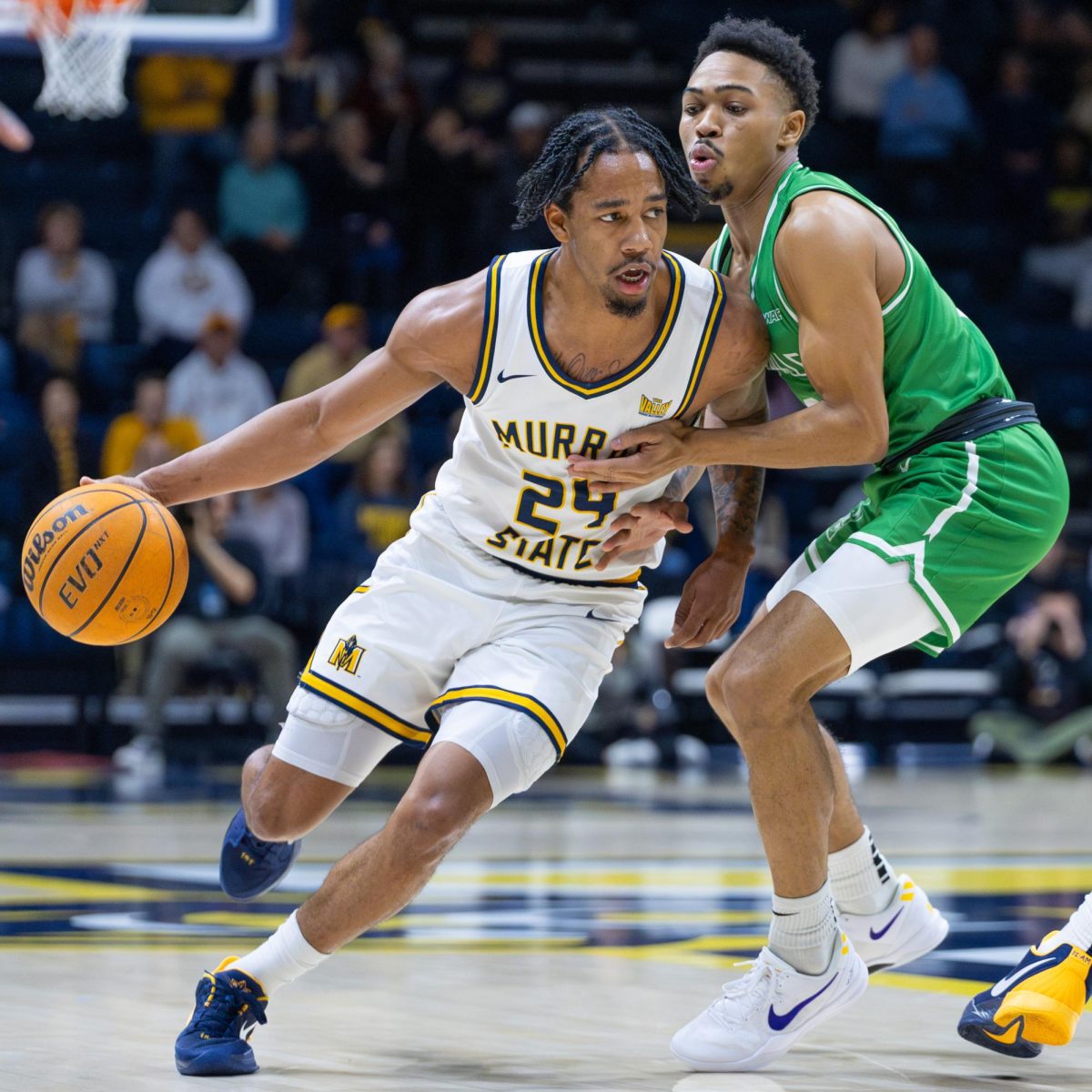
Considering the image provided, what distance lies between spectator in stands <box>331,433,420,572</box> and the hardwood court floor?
2811 millimetres

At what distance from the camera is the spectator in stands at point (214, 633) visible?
35.5 ft

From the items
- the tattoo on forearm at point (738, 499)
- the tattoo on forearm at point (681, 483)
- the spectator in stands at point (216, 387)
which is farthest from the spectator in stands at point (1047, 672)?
the tattoo on forearm at point (681, 483)

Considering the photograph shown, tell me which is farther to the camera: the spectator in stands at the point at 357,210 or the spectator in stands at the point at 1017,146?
the spectator in stands at the point at 1017,146

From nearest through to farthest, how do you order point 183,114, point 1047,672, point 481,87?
point 1047,672
point 183,114
point 481,87

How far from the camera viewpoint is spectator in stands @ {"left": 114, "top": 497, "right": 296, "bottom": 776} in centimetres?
1082

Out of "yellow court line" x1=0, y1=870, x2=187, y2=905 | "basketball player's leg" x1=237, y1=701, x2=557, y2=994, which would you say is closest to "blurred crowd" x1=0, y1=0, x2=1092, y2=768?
"yellow court line" x1=0, y1=870, x2=187, y2=905

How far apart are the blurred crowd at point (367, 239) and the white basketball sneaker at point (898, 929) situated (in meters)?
6.75

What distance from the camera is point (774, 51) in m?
4.26

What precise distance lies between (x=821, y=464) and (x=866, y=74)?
39.7ft

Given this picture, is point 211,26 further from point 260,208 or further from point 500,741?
point 500,741

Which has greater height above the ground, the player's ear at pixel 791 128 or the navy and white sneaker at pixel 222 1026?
the player's ear at pixel 791 128

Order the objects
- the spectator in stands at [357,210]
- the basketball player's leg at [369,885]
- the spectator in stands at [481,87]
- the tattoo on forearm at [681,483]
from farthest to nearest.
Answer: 1. the spectator in stands at [481,87]
2. the spectator in stands at [357,210]
3. the tattoo on forearm at [681,483]
4. the basketball player's leg at [369,885]

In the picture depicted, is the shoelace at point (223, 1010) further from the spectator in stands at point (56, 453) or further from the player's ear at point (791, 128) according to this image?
the spectator in stands at point (56, 453)

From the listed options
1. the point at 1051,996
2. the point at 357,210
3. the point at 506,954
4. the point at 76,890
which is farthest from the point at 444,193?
the point at 1051,996
